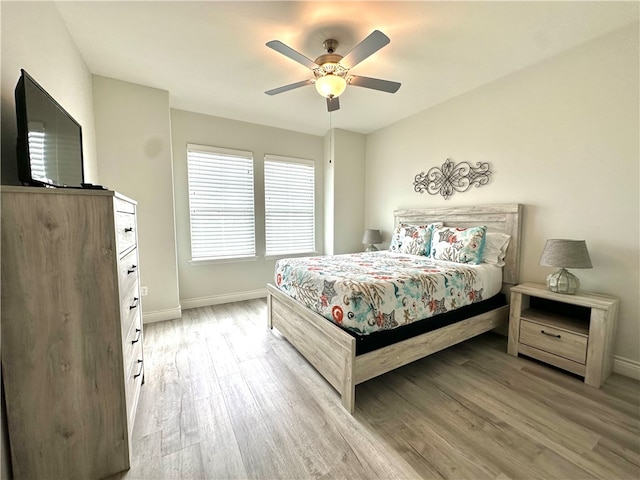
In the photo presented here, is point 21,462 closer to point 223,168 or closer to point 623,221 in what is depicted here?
point 223,168

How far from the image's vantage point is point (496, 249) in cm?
263

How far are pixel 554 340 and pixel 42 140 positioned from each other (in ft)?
11.8

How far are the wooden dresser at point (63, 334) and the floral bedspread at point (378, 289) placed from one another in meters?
1.22

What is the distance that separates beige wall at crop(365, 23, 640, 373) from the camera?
1.97 metres

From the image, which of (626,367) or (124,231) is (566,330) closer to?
(626,367)

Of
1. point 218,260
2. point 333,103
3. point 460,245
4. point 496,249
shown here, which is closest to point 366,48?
point 333,103

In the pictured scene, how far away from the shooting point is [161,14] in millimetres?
1807

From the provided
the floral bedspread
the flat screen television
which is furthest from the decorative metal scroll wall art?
the flat screen television

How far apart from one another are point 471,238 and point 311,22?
2388 mm

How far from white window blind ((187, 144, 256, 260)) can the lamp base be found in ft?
11.5

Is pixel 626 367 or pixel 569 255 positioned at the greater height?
pixel 569 255

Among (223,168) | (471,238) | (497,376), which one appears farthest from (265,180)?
(497,376)

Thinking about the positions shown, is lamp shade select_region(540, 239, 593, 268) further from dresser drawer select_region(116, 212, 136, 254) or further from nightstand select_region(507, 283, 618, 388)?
dresser drawer select_region(116, 212, 136, 254)

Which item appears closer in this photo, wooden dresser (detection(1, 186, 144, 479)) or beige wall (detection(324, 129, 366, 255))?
wooden dresser (detection(1, 186, 144, 479))
